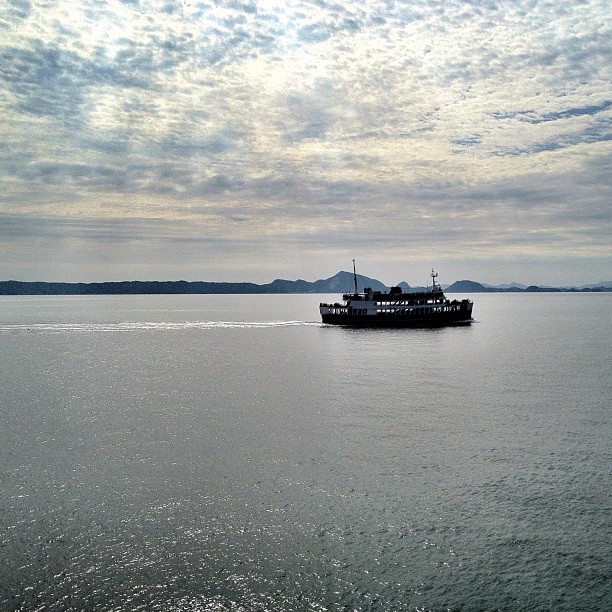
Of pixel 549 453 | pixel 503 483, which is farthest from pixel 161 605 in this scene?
pixel 549 453

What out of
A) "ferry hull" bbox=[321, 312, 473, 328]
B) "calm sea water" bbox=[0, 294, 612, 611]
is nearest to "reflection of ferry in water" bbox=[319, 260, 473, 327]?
"ferry hull" bbox=[321, 312, 473, 328]

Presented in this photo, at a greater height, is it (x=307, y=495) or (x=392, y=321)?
(x=392, y=321)

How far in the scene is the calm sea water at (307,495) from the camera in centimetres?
1798

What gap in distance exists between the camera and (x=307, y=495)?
26.0m

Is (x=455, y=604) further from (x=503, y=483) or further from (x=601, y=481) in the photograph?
(x=601, y=481)

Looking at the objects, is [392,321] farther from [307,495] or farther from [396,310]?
[307,495]

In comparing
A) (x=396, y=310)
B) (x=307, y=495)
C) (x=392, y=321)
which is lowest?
(x=307, y=495)

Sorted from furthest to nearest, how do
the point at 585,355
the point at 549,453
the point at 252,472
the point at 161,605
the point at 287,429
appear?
the point at 585,355, the point at 287,429, the point at 549,453, the point at 252,472, the point at 161,605

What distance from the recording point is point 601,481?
27266mm

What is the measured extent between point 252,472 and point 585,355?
227ft

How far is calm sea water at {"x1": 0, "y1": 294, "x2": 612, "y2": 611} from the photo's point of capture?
708 inches

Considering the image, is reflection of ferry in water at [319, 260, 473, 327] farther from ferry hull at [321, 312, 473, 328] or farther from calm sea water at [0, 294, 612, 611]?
calm sea water at [0, 294, 612, 611]

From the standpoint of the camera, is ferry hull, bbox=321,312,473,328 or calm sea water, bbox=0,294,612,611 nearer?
calm sea water, bbox=0,294,612,611

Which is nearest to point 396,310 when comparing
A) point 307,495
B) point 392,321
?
point 392,321
